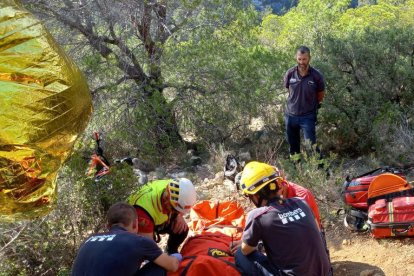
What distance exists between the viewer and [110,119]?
6.42m

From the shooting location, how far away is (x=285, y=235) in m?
2.65

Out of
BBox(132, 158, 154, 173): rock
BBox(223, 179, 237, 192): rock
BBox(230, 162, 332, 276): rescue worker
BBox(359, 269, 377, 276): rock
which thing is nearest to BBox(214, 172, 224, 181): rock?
BBox(223, 179, 237, 192): rock

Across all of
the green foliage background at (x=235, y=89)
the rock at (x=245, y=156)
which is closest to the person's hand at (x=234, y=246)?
the green foliage background at (x=235, y=89)

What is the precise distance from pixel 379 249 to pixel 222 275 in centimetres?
147

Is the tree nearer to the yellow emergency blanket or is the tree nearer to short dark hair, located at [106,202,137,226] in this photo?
short dark hair, located at [106,202,137,226]

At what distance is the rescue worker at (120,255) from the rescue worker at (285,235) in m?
0.59

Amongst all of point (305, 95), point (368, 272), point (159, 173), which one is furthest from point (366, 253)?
point (159, 173)

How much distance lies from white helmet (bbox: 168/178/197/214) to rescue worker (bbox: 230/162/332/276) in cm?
65

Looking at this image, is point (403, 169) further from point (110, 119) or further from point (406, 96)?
point (110, 119)

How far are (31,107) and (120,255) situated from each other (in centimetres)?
114

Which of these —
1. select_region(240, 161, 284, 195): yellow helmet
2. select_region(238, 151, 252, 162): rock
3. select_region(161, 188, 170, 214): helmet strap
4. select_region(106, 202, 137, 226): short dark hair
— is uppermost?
select_region(240, 161, 284, 195): yellow helmet

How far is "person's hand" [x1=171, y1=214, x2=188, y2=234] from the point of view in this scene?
3.62m

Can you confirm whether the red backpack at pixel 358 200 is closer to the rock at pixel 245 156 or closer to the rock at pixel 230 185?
the rock at pixel 230 185

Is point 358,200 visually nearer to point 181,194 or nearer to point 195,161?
point 181,194
